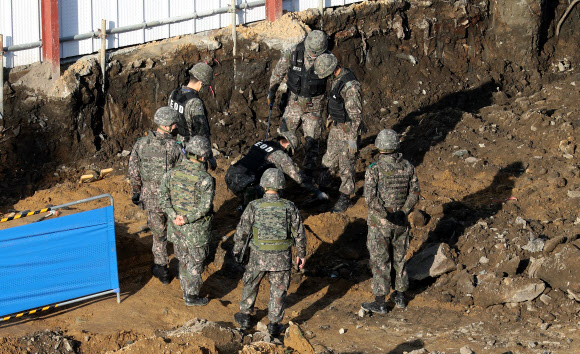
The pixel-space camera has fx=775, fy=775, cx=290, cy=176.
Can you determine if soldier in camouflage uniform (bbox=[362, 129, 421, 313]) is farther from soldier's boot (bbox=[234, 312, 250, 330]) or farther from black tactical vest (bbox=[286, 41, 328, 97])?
black tactical vest (bbox=[286, 41, 328, 97])

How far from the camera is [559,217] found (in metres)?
10.7

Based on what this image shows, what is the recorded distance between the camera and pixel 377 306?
923 centimetres

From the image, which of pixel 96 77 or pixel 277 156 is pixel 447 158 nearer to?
pixel 277 156

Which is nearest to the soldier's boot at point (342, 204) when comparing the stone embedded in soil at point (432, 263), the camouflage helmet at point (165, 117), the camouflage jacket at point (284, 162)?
the camouflage jacket at point (284, 162)

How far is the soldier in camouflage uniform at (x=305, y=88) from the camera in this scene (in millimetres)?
11461

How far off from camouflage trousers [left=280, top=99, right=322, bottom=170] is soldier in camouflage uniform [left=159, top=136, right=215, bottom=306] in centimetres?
322

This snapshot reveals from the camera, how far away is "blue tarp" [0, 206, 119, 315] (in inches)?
327

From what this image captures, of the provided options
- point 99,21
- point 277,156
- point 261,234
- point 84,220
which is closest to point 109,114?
point 99,21

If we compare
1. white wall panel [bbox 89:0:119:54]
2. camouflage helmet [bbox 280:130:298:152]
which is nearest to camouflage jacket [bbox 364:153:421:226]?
camouflage helmet [bbox 280:130:298:152]

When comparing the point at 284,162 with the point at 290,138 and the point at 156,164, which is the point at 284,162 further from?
the point at 156,164

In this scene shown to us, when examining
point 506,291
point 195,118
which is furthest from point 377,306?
point 195,118

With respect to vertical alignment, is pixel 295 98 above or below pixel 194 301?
above

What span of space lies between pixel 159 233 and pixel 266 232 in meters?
1.82

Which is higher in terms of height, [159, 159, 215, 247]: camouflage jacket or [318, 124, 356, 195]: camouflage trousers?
[159, 159, 215, 247]: camouflage jacket
